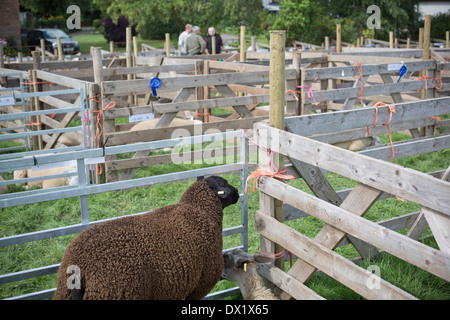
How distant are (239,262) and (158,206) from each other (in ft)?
8.04

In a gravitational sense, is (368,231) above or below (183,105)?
below

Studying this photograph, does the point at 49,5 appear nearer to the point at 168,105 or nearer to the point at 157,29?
the point at 157,29

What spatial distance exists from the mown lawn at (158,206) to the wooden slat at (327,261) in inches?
20.7

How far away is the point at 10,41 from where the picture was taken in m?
29.4

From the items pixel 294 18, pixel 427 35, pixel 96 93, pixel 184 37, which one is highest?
pixel 294 18

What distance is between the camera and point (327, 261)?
3049 millimetres

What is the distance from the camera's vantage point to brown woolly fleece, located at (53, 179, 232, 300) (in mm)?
2715

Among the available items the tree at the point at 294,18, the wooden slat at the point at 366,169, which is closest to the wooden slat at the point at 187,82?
the wooden slat at the point at 366,169

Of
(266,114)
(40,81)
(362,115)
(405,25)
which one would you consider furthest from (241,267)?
(405,25)

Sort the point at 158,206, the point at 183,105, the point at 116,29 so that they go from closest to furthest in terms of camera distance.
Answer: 1. the point at 158,206
2. the point at 183,105
3. the point at 116,29

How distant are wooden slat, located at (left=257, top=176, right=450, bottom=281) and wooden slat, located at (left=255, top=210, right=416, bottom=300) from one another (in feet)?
0.59

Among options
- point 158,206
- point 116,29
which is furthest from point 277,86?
point 116,29
